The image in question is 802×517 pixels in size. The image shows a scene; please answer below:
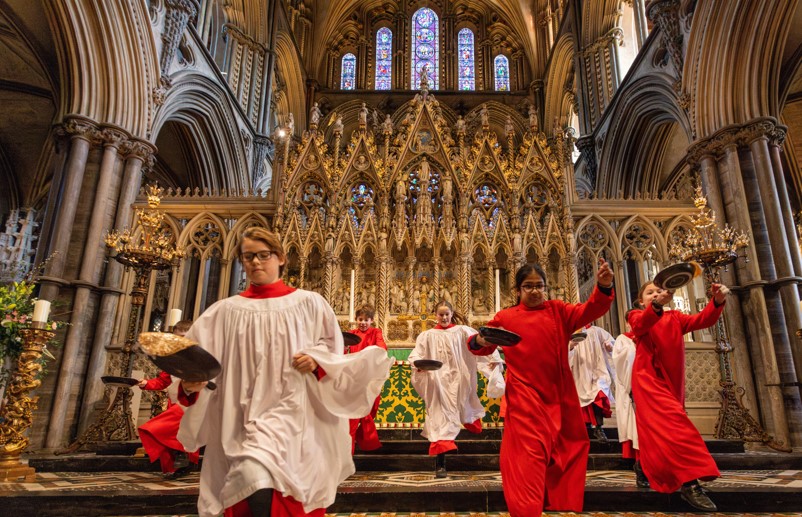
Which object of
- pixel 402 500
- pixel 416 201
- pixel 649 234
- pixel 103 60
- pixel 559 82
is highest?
pixel 559 82

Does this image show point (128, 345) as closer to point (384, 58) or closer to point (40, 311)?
point (40, 311)

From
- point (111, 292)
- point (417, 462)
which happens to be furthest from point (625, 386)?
point (111, 292)

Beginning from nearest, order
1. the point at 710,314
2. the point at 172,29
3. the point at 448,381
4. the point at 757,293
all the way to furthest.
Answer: the point at 710,314 < the point at 448,381 < the point at 757,293 < the point at 172,29

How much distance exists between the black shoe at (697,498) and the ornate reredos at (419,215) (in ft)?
15.6

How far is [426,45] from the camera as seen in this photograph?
883 inches

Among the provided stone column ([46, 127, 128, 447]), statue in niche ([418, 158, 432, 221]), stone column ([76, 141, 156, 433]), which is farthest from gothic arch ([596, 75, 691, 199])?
stone column ([46, 127, 128, 447])

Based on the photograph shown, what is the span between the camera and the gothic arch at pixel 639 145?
1196 cm

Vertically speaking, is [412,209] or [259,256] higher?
[412,209]

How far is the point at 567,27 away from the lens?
1683 centimetres

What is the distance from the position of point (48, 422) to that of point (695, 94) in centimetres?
1162

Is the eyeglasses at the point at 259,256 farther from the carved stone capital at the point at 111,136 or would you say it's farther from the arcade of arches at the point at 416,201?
the carved stone capital at the point at 111,136

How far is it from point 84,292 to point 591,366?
737 cm

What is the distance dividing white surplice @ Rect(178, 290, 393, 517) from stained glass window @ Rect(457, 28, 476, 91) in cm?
2105

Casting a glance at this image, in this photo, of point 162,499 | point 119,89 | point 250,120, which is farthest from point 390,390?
point 250,120
